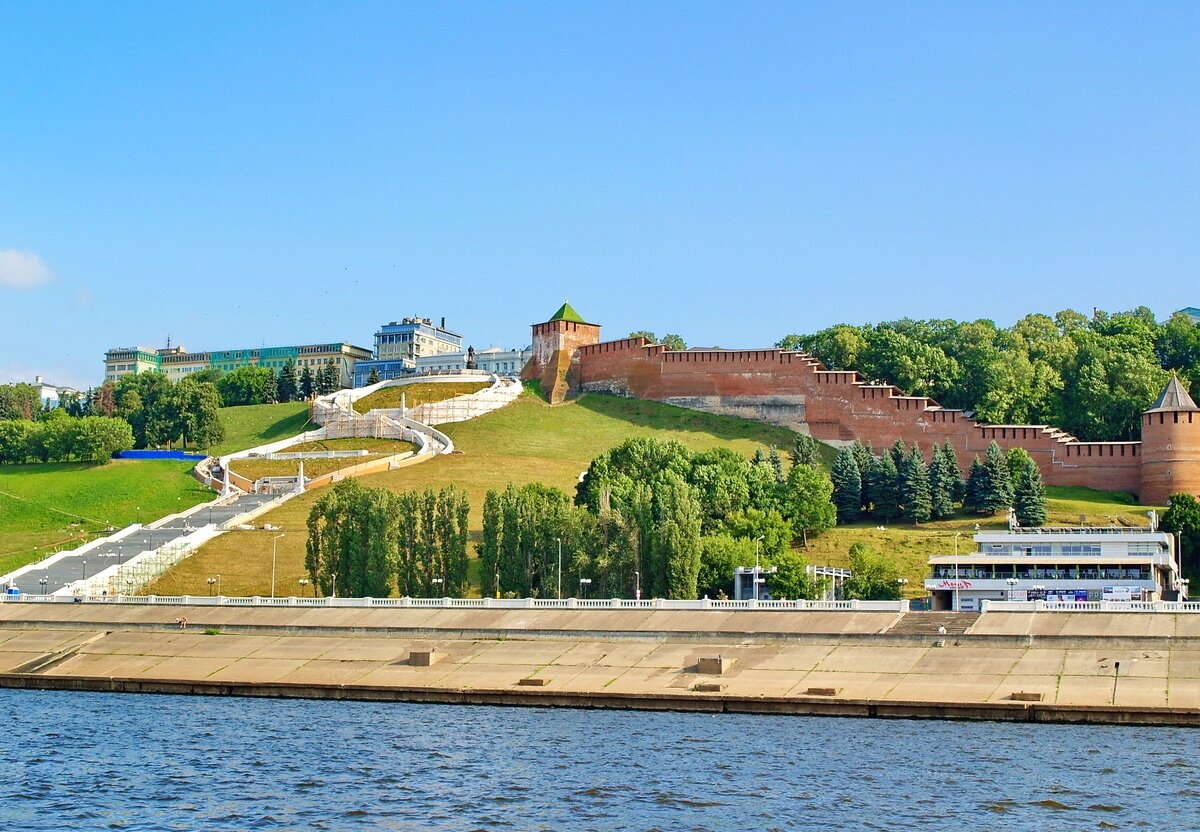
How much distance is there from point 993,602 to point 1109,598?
8.73 m

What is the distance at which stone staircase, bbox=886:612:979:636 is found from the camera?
6069 centimetres

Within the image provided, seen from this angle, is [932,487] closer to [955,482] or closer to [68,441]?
[955,482]

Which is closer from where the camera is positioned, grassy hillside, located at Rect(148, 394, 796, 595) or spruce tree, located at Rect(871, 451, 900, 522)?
grassy hillside, located at Rect(148, 394, 796, 595)

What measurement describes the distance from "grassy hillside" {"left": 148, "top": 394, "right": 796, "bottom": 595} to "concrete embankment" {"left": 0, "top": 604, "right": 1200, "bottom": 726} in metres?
15.9

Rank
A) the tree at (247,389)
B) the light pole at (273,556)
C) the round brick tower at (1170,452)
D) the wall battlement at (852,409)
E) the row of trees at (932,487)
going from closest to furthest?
the light pole at (273,556), the row of trees at (932,487), the round brick tower at (1170,452), the wall battlement at (852,409), the tree at (247,389)

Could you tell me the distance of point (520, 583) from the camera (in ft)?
254

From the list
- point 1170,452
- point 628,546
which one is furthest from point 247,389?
point 628,546

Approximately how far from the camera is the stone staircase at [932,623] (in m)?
60.7

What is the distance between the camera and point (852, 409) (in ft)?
400

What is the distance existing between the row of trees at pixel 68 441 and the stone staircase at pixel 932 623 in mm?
79656

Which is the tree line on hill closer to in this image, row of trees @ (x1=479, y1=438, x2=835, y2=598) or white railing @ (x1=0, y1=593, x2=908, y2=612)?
row of trees @ (x1=479, y1=438, x2=835, y2=598)

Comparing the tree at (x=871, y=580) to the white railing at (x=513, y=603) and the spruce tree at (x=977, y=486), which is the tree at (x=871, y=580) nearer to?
the white railing at (x=513, y=603)

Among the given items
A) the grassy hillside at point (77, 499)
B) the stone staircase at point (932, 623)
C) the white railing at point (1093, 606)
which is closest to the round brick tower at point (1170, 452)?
the white railing at point (1093, 606)

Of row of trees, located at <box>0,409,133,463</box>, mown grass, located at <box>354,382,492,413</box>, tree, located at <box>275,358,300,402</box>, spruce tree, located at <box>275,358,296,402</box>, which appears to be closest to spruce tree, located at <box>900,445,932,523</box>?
mown grass, located at <box>354,382,492,413</box>
